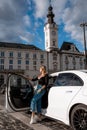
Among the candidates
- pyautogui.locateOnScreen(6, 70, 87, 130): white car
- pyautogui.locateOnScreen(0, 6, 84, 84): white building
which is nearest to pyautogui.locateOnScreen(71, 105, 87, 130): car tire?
pyautogui.locateOnScreen(6, 70, 87, 130): white car

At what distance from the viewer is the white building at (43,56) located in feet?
217

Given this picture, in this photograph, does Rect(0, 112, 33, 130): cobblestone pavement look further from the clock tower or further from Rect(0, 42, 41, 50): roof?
the clock tower

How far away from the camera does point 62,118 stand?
16.3ft

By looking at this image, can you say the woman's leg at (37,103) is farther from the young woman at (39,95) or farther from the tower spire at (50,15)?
the tower spire at (50,15)

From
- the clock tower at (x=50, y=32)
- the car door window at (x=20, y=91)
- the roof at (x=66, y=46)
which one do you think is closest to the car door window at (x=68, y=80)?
the car door window at (x=20, y=91)

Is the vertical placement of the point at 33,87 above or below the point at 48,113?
above

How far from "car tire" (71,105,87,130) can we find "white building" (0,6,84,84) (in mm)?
58590

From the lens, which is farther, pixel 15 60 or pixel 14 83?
pixel 15 60

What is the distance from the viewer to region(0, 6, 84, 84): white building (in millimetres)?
66000

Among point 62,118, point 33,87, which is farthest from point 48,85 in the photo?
point 62,118

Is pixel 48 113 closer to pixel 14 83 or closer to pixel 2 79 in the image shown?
pixel 14 83

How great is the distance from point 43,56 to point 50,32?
12.8 meters

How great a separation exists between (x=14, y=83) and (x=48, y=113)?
2.04 metres

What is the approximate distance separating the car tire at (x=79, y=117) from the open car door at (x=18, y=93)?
2498 millimetres
